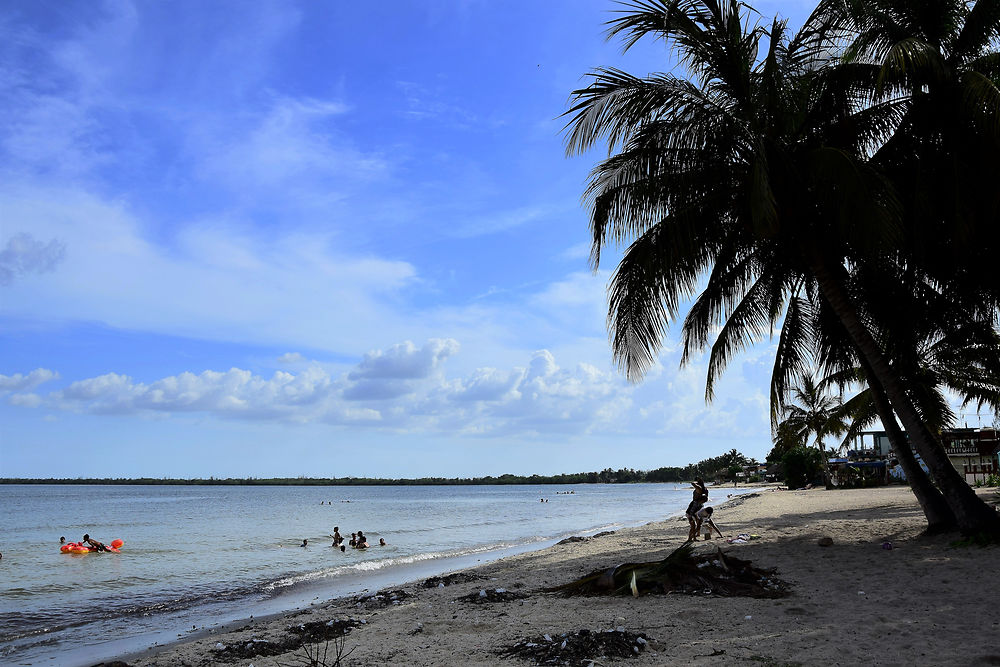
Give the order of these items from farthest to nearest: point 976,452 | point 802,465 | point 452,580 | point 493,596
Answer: point 802,465, point 976,452, point 452,580, point 493,596

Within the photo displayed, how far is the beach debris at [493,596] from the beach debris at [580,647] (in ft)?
8.65

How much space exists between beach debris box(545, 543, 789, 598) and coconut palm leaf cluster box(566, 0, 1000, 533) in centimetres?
396

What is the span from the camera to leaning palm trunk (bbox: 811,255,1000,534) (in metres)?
10.2

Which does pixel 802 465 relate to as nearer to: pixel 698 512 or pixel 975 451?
pixel 975 451

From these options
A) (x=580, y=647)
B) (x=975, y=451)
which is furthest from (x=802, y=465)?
(x=580, y=647)

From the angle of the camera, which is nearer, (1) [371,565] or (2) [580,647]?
(2) [580,647]

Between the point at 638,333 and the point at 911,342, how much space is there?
494 centimetres

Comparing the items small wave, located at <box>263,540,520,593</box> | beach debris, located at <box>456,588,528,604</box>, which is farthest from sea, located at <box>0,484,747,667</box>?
beach debris, located at <box>456,588,528,604</box>

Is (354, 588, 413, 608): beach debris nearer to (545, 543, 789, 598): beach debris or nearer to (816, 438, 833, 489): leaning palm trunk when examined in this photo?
(545, 543, 789, 598): beach debris

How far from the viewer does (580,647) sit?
551cm

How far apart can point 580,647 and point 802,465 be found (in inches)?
1719

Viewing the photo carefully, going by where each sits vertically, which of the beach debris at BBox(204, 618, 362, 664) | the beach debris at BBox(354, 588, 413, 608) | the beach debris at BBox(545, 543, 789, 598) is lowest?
the beach debris at BBox(354, 588, 413, 608)

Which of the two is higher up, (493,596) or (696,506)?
(696,506)

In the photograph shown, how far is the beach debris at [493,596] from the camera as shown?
8.57 meters
